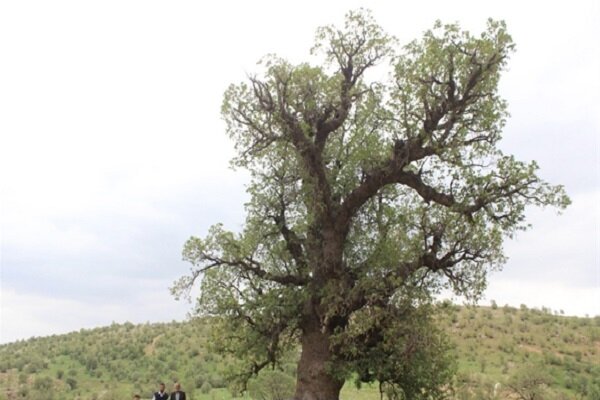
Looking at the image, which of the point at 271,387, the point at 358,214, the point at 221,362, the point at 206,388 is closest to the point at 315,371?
the point at 358,214

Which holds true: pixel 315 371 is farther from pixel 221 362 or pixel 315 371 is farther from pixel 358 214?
pixel 221 362

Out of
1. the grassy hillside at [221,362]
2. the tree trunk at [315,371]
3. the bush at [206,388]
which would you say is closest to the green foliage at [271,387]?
the grassy hillside at [221,362]

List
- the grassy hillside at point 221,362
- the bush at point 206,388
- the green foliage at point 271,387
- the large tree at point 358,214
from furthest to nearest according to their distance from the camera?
the bush at point 206,388 → the grassy hillside at point 221,362 → the green foliage at point 271,387 → the large tree at point 358,214

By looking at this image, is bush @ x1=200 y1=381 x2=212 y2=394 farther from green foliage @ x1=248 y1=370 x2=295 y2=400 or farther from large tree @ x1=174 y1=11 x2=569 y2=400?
large tree @ x1=174 y1=11 x2=569 y2=400

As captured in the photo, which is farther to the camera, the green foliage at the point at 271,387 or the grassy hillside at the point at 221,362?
the grassy hillside at the point at 221,362

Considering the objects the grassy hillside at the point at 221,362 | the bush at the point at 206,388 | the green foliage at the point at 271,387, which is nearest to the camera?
the green foliage at the point at 271,387

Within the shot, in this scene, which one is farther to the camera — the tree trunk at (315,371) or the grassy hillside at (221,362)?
the grassy hillside at (221,362)

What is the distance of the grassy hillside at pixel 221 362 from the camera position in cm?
4081

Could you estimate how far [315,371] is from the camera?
2220 centimetres

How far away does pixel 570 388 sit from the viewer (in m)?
42.7

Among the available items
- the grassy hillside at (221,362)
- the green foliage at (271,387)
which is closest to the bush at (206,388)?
the grassy hillside at (221,362)

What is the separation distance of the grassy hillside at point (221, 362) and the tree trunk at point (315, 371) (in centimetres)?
1438

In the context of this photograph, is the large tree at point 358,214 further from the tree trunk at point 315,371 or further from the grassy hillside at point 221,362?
the grassy hillside at point 221,362

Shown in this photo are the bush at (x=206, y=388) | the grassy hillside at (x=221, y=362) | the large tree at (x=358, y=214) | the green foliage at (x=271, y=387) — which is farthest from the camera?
the bush at (x=206, y=388)
